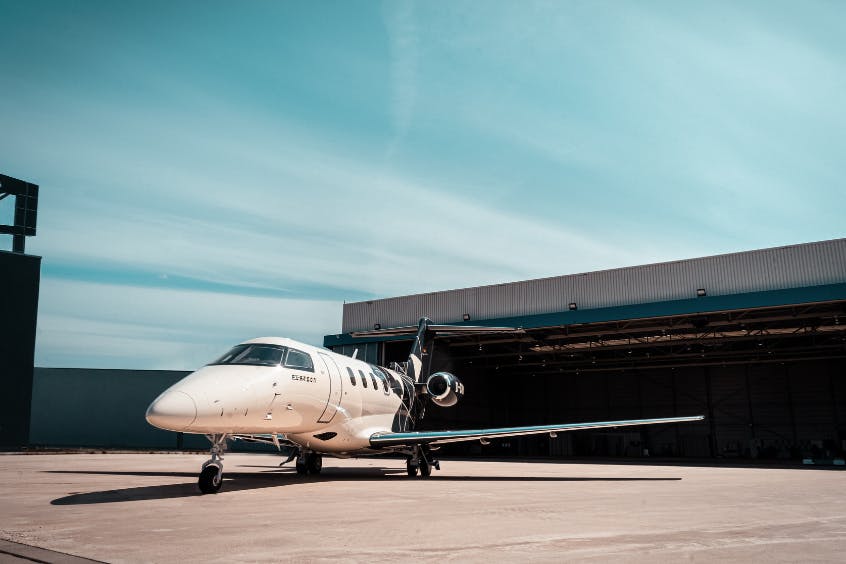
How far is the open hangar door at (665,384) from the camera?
120 ft

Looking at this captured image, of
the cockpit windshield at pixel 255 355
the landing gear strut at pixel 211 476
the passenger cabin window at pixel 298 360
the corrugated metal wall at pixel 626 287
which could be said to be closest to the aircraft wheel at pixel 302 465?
the passenger cabin window at pixel 298 360

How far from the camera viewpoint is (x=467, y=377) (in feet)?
150

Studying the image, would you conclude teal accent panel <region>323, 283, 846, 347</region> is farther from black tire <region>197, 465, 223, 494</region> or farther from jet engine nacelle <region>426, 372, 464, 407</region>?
black tire <region>197, 465, 223, 494</region>

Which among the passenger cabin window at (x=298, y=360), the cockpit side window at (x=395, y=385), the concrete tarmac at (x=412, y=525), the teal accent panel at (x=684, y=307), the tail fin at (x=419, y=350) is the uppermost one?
the teal accent panel at (x=684, y=307)

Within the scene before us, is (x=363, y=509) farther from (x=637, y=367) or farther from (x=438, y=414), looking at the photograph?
(x=637, y=367)

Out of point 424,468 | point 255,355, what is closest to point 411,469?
point 424,468

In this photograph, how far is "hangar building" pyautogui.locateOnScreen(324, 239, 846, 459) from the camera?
2741 cm

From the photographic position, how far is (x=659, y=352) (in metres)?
43.5

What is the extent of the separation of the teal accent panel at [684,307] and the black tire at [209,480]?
23085 millimetres

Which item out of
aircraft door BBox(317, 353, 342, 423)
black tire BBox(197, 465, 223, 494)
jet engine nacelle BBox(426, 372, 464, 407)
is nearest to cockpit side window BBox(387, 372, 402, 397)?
jet engine nacelle BBox(426, 372, 464, 407)

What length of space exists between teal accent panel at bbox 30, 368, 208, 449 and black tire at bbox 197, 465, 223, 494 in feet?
127

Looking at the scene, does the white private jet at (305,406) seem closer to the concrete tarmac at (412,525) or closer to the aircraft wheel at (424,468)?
the aircraft wheel at (424,468)

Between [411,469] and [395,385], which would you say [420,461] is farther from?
[395,385]

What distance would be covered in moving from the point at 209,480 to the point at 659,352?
38.5m
